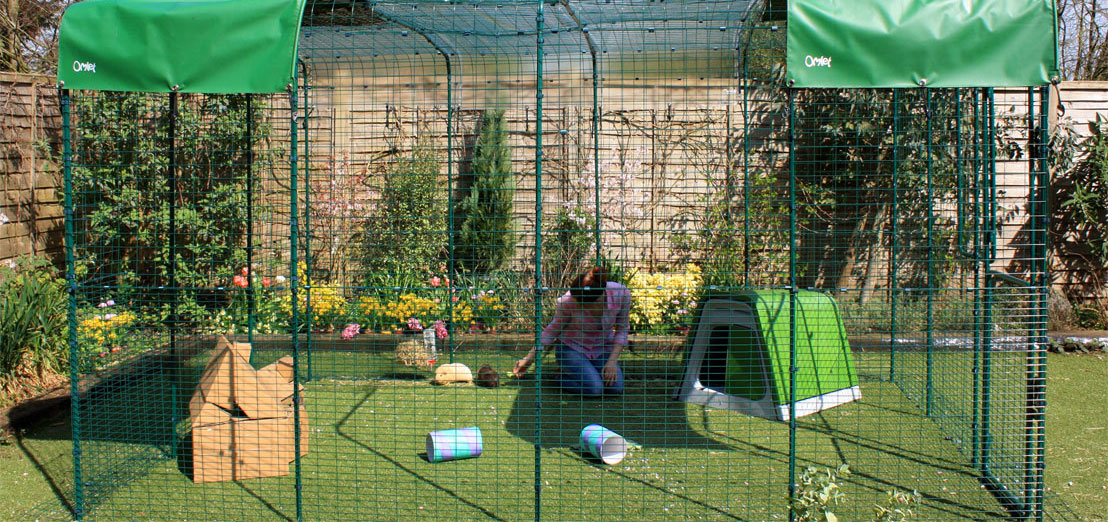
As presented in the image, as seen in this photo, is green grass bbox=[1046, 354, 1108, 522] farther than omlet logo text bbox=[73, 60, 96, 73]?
Yes

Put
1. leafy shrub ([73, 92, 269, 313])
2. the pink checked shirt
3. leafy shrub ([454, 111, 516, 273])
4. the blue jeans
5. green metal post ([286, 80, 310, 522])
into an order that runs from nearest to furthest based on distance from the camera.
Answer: green metal post ([286, 80, 310, 522])
the pink checked shirt
the blue jeans
leafy shrub ([73, 92, 269, 313])
leafy shrub ([454, 111, 516, 273])

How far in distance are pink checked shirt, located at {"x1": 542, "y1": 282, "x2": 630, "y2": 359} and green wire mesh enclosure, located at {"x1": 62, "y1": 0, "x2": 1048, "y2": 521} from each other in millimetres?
211

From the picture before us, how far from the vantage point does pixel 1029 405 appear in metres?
4.09

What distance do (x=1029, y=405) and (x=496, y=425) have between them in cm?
323

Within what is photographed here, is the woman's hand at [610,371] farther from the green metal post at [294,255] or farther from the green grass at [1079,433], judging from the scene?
the green grass at [1079,433]

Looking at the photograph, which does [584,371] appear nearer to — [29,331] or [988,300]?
[988,300]

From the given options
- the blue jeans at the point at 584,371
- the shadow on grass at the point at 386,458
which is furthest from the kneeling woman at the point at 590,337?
the shadow on grass at the point at 386,458

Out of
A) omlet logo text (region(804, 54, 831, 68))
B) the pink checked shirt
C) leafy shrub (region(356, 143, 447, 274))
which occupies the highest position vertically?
omlet logo text (region(804, 54, 831, 68))

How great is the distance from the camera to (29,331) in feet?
20.5

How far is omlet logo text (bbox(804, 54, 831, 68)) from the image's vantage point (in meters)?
3.97

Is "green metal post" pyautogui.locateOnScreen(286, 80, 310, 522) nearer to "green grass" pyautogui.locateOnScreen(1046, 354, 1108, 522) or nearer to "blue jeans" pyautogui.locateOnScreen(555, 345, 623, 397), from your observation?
"blue jeans" pyautogui.locateOnScreen(555, 345, 623, 397)

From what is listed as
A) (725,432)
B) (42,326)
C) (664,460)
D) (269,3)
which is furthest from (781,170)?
(42,326)

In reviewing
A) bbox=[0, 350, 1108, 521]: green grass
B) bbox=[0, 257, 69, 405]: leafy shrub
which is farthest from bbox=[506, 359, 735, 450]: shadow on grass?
bbox=[0, 257, 69, 405]: leafy shrub

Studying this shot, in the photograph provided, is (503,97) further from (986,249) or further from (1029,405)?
(1029,405)
